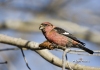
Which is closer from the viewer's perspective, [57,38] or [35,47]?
[35,47]

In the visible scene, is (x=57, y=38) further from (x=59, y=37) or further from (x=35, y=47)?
(x=35, y=47)

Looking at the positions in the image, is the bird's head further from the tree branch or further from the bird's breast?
the tree branch

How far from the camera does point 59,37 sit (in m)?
3.80

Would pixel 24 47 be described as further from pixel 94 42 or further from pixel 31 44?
pixel 94 42

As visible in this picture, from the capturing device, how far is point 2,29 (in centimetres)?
454

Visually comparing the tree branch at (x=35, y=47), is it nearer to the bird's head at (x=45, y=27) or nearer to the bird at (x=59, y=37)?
the bird at (x=59, y=37)

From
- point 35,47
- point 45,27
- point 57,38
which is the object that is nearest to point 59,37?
point 57,38

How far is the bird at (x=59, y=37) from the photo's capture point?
366 centimetres

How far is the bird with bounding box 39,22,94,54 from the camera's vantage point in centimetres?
366

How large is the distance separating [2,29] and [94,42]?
126cm

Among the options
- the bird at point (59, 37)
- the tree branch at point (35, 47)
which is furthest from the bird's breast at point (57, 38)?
the tree branch at point (35, 47)

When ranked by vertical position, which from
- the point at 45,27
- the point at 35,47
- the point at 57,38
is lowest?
the point at 35,47

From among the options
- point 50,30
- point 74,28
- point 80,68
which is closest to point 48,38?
point 50,30

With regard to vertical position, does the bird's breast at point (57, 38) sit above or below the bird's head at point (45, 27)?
below
